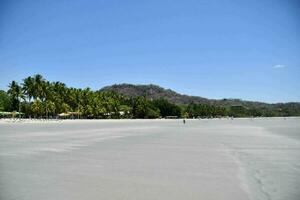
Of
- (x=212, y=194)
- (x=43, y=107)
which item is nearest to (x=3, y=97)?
(x=43, y=107)

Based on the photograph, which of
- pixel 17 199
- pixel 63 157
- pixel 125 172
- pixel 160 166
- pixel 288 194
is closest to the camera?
pixel 17 199

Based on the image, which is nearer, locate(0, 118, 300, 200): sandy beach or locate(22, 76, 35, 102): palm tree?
locate(0, 118, 300, 200): sandy beach

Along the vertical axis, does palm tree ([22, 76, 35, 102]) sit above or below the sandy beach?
above

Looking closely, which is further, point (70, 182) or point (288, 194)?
point (70, 182)

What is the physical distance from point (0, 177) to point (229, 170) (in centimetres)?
663

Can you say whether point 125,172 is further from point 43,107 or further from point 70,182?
point 43,107

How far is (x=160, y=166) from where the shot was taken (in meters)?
12.0

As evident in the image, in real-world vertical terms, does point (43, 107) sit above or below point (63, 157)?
above

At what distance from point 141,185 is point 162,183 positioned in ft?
1.89

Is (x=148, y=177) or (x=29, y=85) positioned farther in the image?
(x=29, y=85)

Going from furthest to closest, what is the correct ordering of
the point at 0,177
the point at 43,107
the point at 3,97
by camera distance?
the point at 3,97 → the point at 43,107 → the point at 0,177

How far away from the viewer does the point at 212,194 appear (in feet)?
26.2

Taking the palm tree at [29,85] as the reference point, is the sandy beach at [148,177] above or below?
below

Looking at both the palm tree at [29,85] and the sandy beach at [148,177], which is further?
the palm tree at [29,85]
